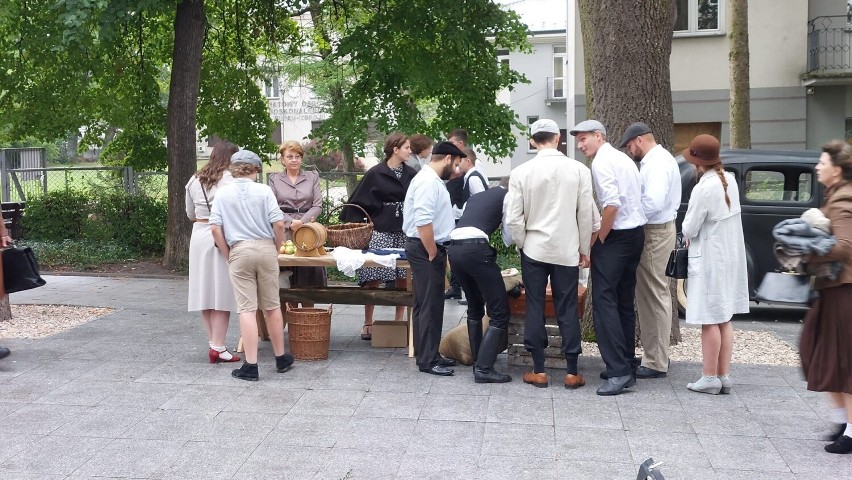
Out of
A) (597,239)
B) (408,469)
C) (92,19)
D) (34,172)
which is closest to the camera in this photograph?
(408,469)

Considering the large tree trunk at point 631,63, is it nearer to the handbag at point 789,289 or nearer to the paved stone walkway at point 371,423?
the paved stone walkway at point 371,423

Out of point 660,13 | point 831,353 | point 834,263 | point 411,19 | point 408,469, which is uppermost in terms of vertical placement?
point 411,19

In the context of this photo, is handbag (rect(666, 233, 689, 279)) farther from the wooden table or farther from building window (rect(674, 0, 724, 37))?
building window (rect(674, 0, 724, 37))

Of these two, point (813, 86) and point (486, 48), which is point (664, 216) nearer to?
point (486, 48)

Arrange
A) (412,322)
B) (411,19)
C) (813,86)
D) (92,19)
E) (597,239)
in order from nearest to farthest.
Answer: (597,239) < (412,322) < (92,19) < (411,19) < (813,86)

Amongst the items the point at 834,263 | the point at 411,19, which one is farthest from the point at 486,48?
the point at 834,263

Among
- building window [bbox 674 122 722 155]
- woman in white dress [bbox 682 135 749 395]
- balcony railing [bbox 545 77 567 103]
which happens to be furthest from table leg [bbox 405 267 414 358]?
balcony railing [bbox 545 77 567 103]

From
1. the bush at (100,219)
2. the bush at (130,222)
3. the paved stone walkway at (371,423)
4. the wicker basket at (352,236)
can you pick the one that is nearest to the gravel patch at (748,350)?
the paved stone walkway at (371,423)

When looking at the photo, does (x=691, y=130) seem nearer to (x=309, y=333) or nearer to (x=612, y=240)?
(x=612, y=240)

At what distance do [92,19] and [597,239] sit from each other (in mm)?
7649

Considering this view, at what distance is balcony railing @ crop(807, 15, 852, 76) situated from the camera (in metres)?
20.8

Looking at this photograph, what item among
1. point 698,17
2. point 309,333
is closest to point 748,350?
point 309,333

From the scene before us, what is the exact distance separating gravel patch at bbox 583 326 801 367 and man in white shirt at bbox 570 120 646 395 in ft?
4.34

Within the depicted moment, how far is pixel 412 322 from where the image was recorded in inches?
327
